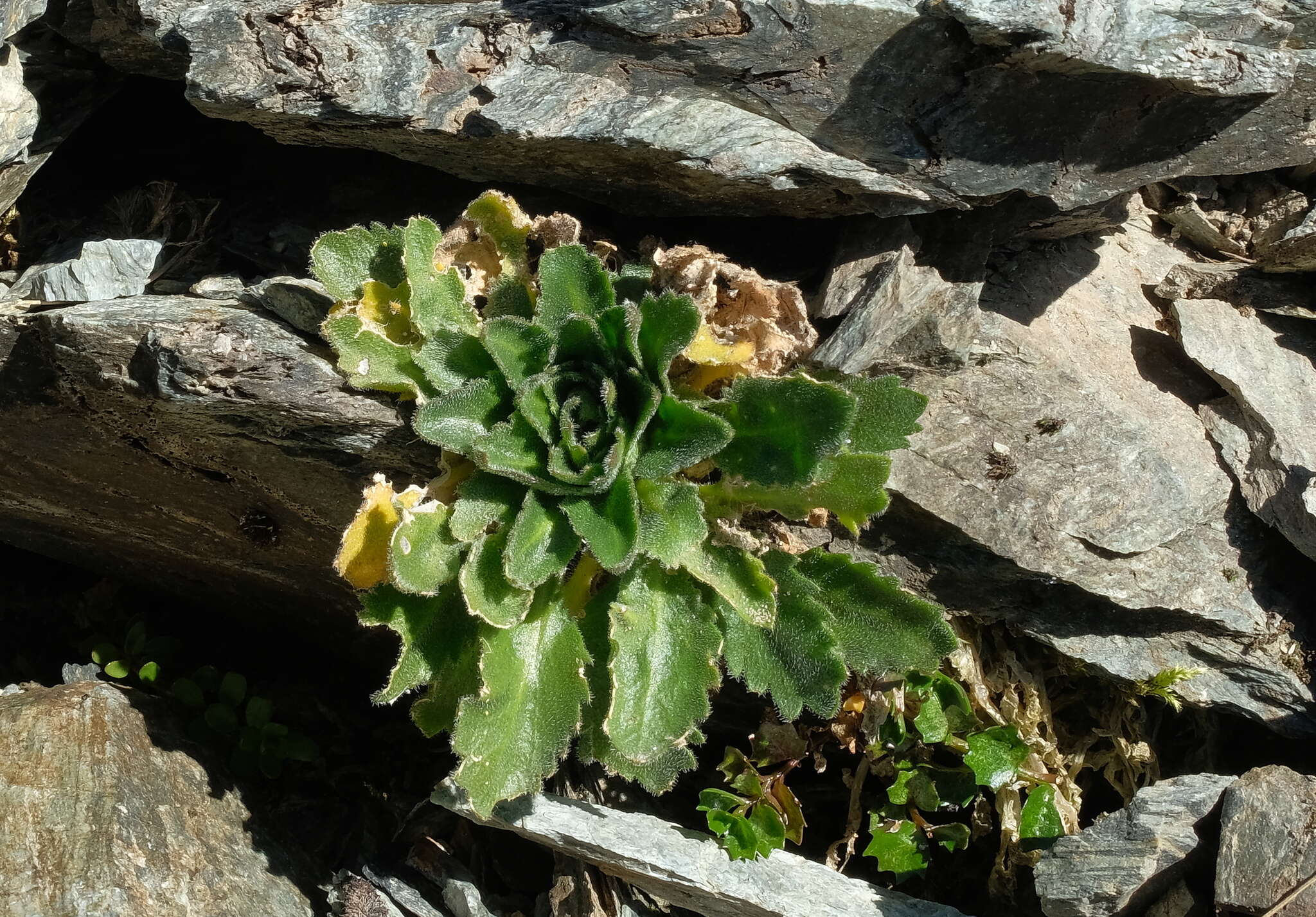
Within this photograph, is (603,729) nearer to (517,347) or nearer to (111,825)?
(517,347)

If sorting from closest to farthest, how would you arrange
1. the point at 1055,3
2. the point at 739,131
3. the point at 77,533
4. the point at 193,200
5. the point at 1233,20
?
the point at 1055,3 → the point at 1233,20 → the point at 739,131 → the point at 193,200 → the point at 77,533

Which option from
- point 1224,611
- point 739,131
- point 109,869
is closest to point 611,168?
point 739,131

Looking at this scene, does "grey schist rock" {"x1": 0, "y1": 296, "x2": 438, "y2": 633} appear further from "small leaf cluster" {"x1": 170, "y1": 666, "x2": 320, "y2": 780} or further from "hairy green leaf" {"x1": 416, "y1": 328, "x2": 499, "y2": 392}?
"small leaf cluster" {"x1": 170, "y1": 666, "x2": 320, "y2": 780}

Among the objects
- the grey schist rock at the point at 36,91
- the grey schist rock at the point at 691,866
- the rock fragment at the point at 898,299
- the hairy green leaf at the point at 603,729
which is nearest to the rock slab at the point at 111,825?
the grey schist rock at the point at 691,866

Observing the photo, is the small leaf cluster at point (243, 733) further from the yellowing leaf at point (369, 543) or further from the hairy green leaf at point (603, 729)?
the hairy green leaf at point (603, 729)

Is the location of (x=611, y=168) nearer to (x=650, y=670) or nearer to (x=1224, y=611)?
(x=650, y=670)

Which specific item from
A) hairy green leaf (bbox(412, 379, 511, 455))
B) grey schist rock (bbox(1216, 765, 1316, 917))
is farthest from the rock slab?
grey schist rock (bbox(1216, 765, 1316, 917))

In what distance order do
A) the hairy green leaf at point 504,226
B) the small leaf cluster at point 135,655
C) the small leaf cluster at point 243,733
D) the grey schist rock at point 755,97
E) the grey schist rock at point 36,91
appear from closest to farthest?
the grey schist rock at point 755,97 < the hairy green leaf at point 504,226 < the grey schist rock at point 36,91 < the small leaf cluster at point 243,733 < the small leaf cluster at point 135,655
